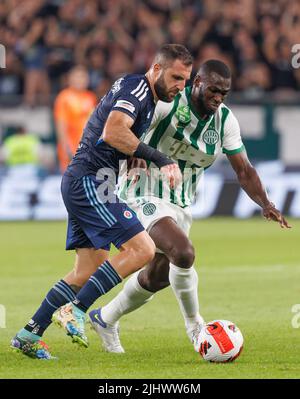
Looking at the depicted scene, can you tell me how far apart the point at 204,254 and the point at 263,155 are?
652 centimetres

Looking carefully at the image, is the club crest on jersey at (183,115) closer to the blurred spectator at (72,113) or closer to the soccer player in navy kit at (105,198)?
the soccer player in navy kit at (105,198)

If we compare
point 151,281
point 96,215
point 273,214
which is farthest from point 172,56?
point 151,281

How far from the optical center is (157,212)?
26.1 feet

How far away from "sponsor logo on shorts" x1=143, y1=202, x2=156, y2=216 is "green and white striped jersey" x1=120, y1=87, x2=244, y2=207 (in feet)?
0.30

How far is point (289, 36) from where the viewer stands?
803 inches

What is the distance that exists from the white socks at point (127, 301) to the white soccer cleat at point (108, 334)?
Result: 37 millimetres

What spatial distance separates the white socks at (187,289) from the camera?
Result: 7.67 m

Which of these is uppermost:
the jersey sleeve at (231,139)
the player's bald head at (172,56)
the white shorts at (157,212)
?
the player's bald head at (172,56)

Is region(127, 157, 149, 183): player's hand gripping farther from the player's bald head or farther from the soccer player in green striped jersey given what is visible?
the player's bald head

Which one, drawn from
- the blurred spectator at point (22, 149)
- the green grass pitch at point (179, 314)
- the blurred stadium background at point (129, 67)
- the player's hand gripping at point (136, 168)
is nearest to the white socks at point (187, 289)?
the green grass pitch at point (179, 314)

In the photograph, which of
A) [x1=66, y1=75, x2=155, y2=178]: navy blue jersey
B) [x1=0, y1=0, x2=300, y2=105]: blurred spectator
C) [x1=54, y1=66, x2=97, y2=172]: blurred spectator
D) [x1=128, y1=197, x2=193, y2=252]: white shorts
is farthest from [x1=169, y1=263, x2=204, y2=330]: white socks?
[x1=0, y1=0, x2=300, y2=105]: blurred spectator

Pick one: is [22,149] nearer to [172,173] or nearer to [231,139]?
[231,139]

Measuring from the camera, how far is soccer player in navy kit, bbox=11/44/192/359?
7008 millimetres
